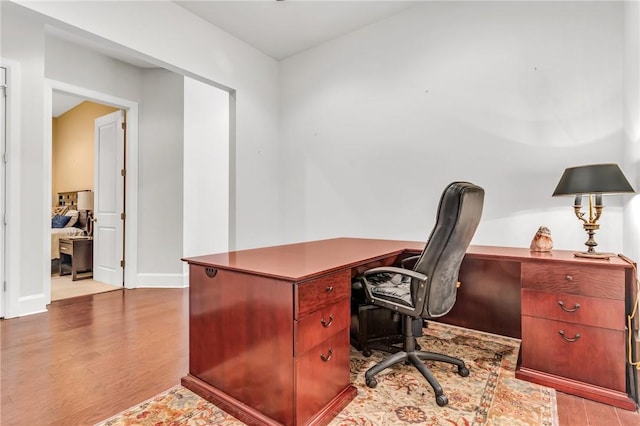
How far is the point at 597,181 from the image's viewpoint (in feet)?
5.92

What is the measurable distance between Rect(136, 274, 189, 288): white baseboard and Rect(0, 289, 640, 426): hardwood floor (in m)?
0.89

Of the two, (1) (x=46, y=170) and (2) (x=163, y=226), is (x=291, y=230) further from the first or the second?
(1) (x=46, y=170)

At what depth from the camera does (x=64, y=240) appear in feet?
16.4

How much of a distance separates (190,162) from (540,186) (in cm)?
405

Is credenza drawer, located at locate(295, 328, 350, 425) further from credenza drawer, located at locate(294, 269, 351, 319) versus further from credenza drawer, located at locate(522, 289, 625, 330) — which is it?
credenza drawer, located at locate(522, 289, 625, 330)

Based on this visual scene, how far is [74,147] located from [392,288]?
23.7 ft

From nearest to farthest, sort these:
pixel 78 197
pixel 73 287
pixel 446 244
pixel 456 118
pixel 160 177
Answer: pixel 446 244 < pixel 456 118 < pixel 73 287 < pixel 160 177 < pixel 78 197

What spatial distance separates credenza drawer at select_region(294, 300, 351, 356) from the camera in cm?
139

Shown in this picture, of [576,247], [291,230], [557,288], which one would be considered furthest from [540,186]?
[291,230]

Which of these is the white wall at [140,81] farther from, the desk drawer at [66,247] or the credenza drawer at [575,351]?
the credenza drawer at [575,351]

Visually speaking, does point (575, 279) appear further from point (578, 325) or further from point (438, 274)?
point (438, 274)

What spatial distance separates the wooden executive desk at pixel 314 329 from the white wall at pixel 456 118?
0.71 m

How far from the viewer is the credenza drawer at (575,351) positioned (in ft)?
5.67

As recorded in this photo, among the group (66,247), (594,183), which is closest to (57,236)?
(66,247)
